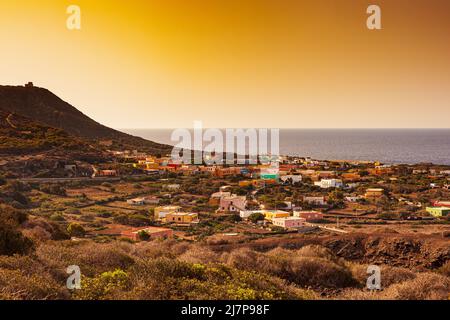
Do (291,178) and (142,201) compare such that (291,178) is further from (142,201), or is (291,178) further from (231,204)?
(142,201)

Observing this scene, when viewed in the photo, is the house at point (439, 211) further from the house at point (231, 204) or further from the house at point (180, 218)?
the house at point (180, 218)

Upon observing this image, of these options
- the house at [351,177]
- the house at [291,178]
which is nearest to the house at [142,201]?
the house at [291,178]

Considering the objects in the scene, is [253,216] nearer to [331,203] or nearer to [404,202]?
[331,203]

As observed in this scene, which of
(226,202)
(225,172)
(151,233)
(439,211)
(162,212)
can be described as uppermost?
(225,172)

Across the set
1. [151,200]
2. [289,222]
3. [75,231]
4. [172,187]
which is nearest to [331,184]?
[172,187]

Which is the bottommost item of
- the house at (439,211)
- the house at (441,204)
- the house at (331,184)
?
the house at (439,211)

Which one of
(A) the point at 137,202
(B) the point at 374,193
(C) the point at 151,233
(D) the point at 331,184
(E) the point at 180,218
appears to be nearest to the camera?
(C) the point at 151,233

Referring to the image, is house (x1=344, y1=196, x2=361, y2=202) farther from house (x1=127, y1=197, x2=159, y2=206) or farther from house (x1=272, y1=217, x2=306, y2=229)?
house (x1=127, y1=197, x2=159, y2=206)
